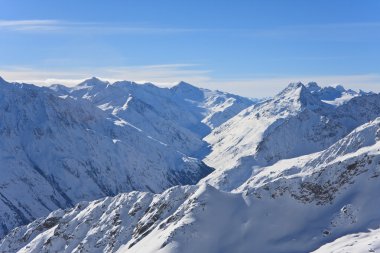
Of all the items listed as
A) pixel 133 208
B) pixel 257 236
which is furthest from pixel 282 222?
pixel 133 208

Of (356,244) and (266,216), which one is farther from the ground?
(266,216)

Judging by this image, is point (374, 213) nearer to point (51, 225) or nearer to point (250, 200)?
point (250, 200)

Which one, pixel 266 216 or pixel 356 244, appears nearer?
pixel 356 244

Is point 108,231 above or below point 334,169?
below

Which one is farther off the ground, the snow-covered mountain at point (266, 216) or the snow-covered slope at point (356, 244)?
the snow-covered mountain at point (266, 216)

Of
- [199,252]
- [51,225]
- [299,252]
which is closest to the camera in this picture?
[299,252]

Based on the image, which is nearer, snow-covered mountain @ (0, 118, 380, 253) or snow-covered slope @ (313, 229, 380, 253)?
snow-covered slope @ (313, 229, 380, 253)

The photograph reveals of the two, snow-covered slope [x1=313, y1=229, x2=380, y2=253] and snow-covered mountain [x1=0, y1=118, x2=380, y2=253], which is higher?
snow-covered mountain [x1=0, y1=118, x2=380, y2=253]

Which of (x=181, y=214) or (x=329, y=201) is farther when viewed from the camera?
(x=181, y=214)

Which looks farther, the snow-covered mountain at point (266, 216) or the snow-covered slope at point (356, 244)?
the snow-covered mountain at point (266, 216)

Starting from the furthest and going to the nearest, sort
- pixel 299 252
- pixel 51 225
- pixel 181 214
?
pixel 51 225 < pixel 181 214 < pixel 299 252

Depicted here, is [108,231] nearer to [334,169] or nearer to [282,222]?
[282,222]
